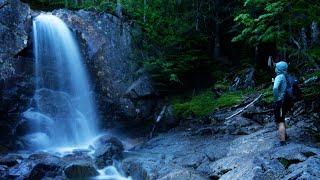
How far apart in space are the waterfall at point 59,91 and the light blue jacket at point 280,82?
30.8ft

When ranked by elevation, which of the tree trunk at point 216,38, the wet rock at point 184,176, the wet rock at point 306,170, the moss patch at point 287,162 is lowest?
the wet rock at point 184,176

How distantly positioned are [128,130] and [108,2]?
6.64 metres

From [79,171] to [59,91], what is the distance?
750 cm

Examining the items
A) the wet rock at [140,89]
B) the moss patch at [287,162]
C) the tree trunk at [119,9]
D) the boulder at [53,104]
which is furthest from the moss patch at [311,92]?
the tree trunk at [119,9]

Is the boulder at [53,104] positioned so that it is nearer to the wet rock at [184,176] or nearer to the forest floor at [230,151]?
the forest floor at [230,151]

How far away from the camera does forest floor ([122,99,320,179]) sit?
22.9 feet

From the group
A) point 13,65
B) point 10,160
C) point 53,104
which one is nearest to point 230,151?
point 10,160

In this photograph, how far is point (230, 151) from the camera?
9.97 metres

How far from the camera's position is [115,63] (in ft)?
60.0

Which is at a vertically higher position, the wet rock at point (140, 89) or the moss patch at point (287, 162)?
the wet rock at point (140, 89)

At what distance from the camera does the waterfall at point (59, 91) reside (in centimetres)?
1580

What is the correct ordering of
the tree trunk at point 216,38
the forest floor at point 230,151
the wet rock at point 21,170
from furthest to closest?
1. the tree trunk at point 216,38
2. the wet rock at point 21,170
3. the forest floor at point 230,151

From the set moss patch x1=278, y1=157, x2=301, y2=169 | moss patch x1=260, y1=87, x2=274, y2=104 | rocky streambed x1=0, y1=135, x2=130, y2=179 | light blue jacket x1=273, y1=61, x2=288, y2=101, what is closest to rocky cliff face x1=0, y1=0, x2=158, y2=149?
rocky streambed x1=0, y1=135, x2=130, y2=179

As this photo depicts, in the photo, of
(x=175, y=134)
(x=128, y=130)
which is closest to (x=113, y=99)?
(x=128, y=130)
